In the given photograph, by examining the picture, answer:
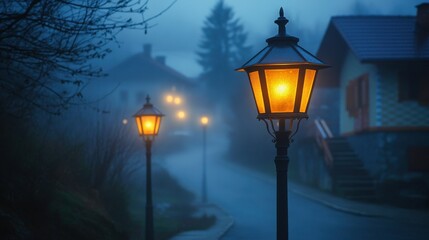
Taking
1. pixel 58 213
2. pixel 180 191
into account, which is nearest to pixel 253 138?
pixel 180 191

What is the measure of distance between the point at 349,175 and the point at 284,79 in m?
18.5

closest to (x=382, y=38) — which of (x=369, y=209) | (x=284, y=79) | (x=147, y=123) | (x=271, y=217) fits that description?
(x=369, y=209)

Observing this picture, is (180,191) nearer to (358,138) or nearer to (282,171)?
(358,138)

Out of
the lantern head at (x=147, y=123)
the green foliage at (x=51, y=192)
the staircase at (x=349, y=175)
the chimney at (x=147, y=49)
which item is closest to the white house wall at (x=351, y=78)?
the staircase at (x=349, y=175)

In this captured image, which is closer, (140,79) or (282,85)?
(282,85)

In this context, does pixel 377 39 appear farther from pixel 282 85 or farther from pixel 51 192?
pixel 282 85

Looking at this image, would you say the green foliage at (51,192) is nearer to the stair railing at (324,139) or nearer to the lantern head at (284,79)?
the lantern head at (284,79)

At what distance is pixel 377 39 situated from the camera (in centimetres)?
2148

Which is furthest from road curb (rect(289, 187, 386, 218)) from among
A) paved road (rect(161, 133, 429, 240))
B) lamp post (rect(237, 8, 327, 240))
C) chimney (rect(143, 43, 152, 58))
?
chimney (rect(143, 43, 152, 58))

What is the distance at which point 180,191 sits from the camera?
2603cm

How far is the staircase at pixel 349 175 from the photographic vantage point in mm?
21047

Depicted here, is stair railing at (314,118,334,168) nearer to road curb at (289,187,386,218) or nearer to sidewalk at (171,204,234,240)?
road curb at (289,187,386,218)

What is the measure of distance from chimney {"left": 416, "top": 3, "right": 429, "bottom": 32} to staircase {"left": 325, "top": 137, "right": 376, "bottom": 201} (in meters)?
6.50

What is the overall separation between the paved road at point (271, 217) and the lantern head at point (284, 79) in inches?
341
